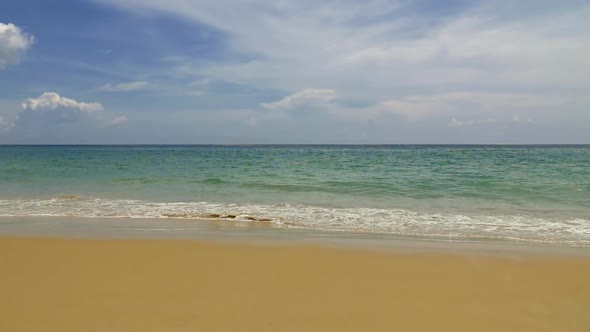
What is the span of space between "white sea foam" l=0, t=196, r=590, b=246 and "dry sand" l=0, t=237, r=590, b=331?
A: 206cm

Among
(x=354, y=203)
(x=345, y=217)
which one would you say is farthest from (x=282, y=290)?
(x=354, y=203)

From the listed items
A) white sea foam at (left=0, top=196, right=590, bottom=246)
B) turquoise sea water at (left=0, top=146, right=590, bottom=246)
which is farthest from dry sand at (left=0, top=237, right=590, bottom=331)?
turquoise sea water at (left=0, top=146, right=590, bottom=246)

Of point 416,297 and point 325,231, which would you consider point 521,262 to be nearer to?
point 416,297

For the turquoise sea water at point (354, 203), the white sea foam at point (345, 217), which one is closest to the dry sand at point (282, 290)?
the white sea foam at point (345, 217)

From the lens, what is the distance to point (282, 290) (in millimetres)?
4484

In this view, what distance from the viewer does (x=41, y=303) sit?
4094 millimetres

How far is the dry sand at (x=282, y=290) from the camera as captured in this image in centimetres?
371

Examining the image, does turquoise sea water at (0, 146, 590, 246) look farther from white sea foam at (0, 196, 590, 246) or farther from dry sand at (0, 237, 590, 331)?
dry sand at (0, 237, 590, 331)

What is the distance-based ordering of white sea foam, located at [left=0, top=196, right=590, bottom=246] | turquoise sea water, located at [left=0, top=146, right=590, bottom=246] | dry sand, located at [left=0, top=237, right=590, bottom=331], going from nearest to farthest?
dry sand, located at [left=0, top=237, right=590, bottom=331]
white sea foam, located at [left=0, top=196, right=590, bottom=246]
turquoise sea water, located at [left=0, top=146, right=590, bottom=246]

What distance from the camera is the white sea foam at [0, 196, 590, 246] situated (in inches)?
311

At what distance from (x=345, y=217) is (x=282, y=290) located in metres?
5.43

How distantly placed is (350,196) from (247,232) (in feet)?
21.0

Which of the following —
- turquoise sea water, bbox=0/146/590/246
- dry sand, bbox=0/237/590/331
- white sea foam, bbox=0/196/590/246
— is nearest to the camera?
dry sand, bbox=0/237/590/331

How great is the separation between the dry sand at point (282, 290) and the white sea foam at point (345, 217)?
2.06 m
